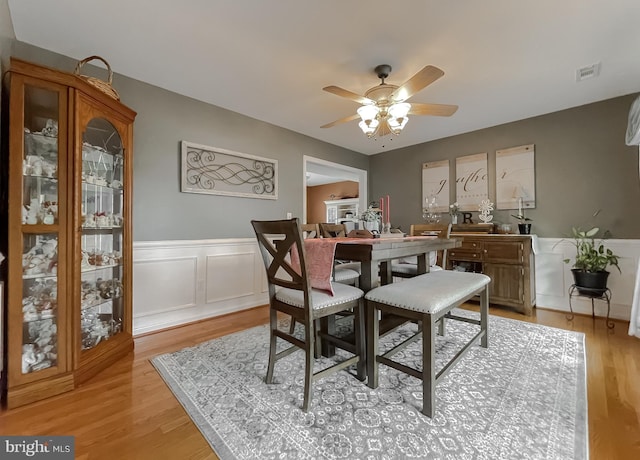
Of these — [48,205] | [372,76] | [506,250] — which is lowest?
[506,250]

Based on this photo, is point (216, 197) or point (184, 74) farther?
point (216, 197)

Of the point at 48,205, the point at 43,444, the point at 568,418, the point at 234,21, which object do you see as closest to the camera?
the point at 43,444

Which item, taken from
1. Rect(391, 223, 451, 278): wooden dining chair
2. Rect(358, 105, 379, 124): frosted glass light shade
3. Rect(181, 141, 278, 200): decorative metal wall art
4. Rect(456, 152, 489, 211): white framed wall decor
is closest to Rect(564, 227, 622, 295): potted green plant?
Rect(456, 152, 489, 211): white framed wall decor

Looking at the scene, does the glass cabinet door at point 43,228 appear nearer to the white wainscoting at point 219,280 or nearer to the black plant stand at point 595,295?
the white wainscoting at point 219,280

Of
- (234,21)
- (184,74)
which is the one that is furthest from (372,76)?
(184,74)

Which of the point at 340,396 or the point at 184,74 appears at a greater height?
the point at 184,74

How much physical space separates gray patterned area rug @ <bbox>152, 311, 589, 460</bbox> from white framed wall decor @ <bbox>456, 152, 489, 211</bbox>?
217 centimetres

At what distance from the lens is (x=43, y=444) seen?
1246mm

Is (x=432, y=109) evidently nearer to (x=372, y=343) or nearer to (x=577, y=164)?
(x=372, y=343)

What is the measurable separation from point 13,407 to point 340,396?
181 centimetres

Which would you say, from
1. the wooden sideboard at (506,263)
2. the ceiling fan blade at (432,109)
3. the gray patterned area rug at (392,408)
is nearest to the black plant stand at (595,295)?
the wooden sideboard at (506,263)

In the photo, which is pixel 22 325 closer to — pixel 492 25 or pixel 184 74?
pixel 184 74

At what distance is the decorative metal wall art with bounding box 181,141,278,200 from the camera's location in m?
2.89

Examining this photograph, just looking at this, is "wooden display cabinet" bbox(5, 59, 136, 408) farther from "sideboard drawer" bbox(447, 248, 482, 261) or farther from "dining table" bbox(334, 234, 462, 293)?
"sideboard drawer" bbox(447, 248, 482, 261)
